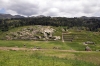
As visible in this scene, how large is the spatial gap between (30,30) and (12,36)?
89.7 ft

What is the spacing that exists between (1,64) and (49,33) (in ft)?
490

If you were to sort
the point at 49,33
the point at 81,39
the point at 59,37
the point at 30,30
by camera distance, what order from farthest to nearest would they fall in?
→ the point at 30,30 → the point at 49,33 → the point at 59,37 → the point at 81,39

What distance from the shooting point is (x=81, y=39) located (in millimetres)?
154375

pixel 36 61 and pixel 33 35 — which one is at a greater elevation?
pixel 36 61

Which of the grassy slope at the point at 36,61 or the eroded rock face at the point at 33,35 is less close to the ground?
the grassy slope at the point at 36,61

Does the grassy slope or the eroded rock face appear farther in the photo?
the eroded rock face

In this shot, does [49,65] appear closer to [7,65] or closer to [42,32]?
[7,65]

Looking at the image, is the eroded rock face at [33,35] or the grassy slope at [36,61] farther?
the eroded rock face at [33,35]

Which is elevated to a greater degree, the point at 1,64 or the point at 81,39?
the point at 1,64

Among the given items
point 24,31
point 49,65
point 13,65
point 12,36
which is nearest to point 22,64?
point 13,65

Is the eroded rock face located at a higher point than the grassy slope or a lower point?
lower

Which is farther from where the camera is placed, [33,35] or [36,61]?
[33,35]

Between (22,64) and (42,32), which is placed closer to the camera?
(22,64)

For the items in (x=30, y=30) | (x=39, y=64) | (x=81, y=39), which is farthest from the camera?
(x=30, y=30)
